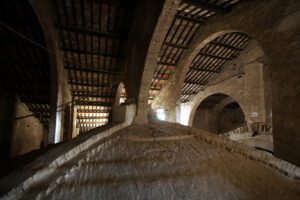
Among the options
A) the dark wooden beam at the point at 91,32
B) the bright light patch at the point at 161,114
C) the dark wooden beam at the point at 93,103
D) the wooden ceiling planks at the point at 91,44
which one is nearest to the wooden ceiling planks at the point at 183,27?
the bright light patch at the point at 161,114

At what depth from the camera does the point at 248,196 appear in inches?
92.0

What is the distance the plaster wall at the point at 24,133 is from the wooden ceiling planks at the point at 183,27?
7.65m

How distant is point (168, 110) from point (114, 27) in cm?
507

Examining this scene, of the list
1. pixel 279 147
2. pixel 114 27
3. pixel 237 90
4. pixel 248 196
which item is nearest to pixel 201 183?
pixel 248 196

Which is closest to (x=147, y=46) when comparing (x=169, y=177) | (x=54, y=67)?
(x=54, y=67)

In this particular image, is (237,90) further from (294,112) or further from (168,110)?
(294,112)

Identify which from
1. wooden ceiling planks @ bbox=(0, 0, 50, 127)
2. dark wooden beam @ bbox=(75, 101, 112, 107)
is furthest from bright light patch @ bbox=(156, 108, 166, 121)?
wooden ceiling planks @ bbox=(0, 0, 50, 127)

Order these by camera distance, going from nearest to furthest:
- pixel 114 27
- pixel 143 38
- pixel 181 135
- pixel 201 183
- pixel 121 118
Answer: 1. pixel 201 183
2. pixel 181 135
3. pixel 121 118
4. pixel 143 38
5. pixel 114 27

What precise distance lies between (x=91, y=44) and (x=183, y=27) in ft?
13.6

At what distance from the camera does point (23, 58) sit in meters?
8.38

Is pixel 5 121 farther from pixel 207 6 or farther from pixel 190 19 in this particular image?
pixel 207 6

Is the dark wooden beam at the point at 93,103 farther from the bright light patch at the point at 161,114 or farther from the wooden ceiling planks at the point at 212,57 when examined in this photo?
the wooden ceiling planks at the point at 212,57

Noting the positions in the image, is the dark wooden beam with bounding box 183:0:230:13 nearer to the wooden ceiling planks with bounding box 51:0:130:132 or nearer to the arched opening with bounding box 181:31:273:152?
the arched opening with bounding box 181:31:273:152

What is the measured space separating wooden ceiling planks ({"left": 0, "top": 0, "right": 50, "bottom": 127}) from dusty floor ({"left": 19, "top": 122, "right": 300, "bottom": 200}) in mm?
5078
